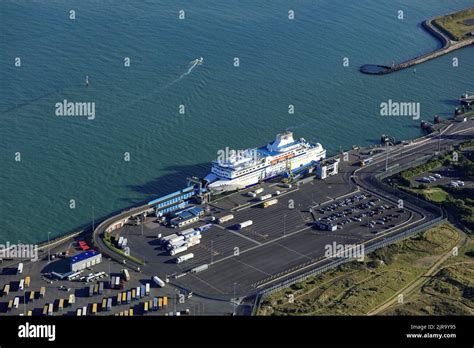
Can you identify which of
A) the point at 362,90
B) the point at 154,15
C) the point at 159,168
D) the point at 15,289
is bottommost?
the point at 15,289

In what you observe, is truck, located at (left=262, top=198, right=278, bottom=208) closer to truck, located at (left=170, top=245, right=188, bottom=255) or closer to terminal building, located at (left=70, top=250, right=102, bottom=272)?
truck, located at (left=170, top=245, right=188, bottom=255)

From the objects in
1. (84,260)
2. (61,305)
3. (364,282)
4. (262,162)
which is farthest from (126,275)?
(262,162)

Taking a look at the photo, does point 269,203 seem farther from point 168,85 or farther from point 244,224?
point 168,85

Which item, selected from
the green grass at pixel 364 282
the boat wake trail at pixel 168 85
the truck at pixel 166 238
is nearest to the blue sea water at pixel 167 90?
the boat wake trail at pixel 168 85
